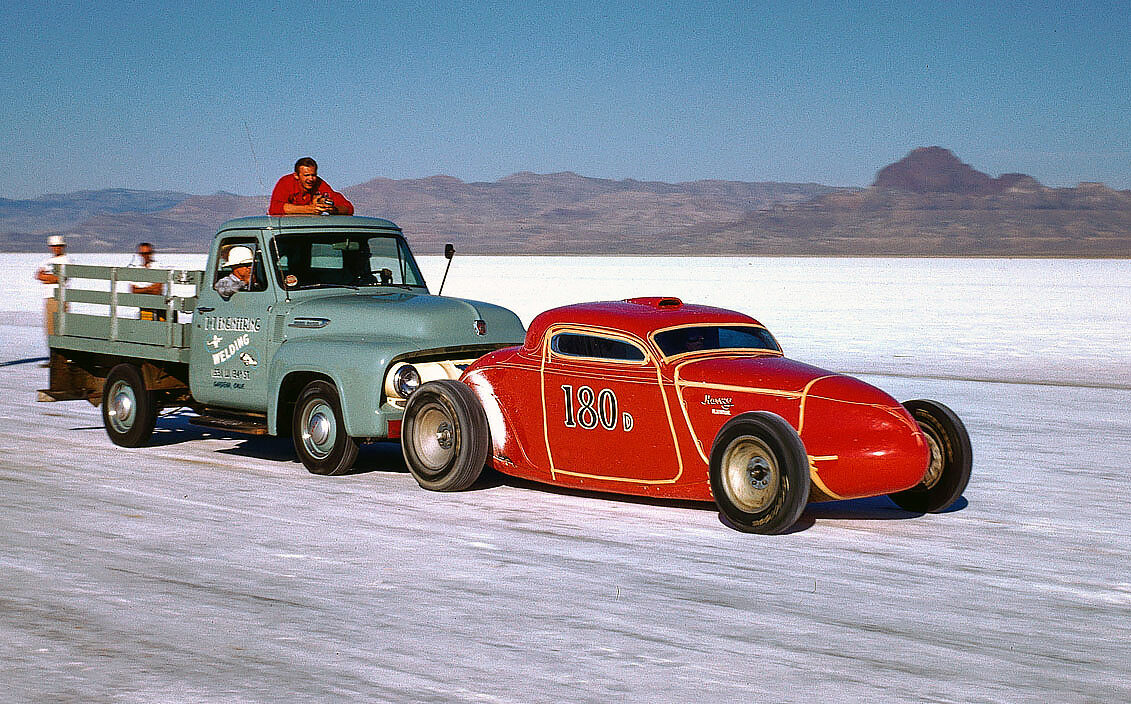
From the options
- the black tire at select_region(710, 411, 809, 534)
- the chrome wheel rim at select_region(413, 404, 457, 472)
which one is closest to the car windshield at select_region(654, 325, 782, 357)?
the black tire at select_region(710, 411, 809, 534)

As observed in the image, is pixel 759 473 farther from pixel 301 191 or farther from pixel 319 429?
pixel 301 191

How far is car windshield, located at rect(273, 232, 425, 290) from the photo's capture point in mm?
12391

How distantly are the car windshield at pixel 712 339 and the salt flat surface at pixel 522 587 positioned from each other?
4.04 feet

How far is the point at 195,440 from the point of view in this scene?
14.2 meters

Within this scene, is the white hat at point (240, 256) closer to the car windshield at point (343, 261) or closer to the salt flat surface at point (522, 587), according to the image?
the car windshield at point (343, 261)

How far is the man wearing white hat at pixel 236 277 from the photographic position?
1244cm

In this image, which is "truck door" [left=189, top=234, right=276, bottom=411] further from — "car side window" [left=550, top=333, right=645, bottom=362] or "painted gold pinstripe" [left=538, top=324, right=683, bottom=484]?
"car side window" [left=550, top=333, right=645, bottom=362]

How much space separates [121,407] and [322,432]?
3.02 m

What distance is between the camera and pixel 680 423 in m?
9.51

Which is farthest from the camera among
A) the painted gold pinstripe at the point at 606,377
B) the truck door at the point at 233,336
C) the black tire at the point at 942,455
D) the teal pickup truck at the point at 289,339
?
the truck door at the point at 233,336

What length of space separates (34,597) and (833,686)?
14.5ft

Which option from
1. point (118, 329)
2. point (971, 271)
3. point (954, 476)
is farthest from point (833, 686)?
point (971, 271)

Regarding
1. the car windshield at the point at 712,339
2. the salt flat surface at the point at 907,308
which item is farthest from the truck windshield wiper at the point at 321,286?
the salt flat surface at the point at 907,308

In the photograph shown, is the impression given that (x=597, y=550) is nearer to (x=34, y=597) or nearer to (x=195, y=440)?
(x=34, y=597)
